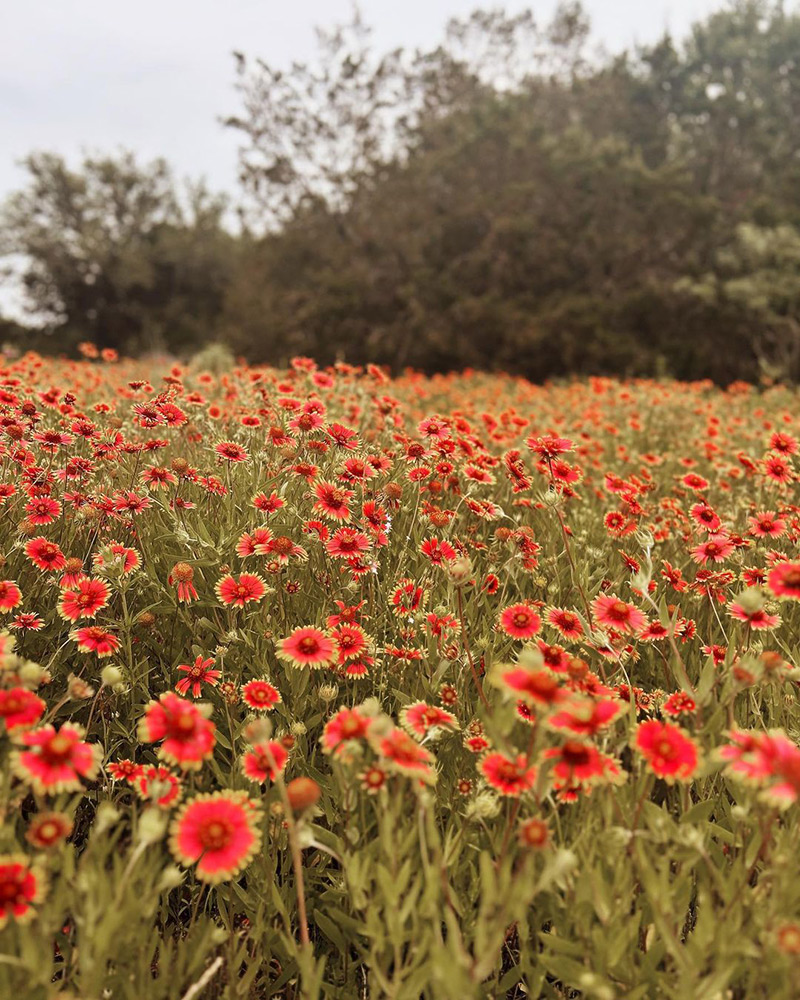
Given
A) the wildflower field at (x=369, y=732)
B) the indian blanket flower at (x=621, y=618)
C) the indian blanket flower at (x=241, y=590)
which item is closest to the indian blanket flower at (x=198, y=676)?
the wildflower field at (x=369, y=732)

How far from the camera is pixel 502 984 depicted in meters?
1.37

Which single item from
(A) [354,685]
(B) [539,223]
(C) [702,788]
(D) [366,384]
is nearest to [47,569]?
(A) [354,685]

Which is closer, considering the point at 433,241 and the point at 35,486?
the point at 35,486

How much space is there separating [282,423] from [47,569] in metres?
1.41

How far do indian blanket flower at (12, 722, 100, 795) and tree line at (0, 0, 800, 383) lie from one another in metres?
12.8

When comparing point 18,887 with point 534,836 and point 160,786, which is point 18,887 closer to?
point 160,786

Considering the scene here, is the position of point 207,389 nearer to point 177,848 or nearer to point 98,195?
point 177,848

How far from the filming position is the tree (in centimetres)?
2753

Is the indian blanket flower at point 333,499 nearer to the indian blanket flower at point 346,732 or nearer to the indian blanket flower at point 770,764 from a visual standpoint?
the indian blanket flower at point 346,732

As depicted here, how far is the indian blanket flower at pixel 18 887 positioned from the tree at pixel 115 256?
93.2 feet

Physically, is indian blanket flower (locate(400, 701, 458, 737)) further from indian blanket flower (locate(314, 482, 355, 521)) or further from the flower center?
indian blanket flower (locate(314, 482, 355, 521))

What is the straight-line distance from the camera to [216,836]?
1.11 m

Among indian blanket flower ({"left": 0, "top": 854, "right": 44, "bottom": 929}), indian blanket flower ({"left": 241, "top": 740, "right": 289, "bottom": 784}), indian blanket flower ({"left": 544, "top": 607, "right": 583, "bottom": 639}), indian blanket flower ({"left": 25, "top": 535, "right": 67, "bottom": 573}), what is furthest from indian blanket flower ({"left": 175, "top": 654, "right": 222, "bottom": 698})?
indian blanket flower ({"left": 544, "top": 607, "right": 583, "bottom": 639})

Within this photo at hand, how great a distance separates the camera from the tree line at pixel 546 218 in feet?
45.4
